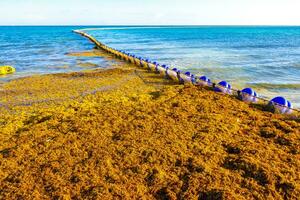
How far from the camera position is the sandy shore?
6579 mm

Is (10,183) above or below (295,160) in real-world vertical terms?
below

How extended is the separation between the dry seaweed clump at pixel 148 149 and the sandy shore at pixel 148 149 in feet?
0.09

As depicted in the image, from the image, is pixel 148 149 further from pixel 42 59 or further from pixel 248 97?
pixel 42 59

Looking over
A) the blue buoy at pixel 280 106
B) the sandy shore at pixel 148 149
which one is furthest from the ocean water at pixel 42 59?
the blue buoy at pixel 280 106

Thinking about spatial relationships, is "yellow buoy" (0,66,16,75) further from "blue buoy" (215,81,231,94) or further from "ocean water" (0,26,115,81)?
"blue buoy" (215,81,231,94)

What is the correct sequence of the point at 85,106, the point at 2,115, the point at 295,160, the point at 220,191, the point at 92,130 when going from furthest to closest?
the point at 85,106 → the point at 2,115 → the point at 92,130 → the point at 295,160 → the point at 220,191

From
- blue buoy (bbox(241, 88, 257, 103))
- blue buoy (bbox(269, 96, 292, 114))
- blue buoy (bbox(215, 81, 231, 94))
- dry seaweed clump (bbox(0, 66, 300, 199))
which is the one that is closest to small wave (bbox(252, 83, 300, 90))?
blue buoy (bbox(215, 81, 231, 94))

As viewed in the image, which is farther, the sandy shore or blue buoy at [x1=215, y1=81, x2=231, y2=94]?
blue buoy at [x1=215, y1=81, x2=231, y2=94]

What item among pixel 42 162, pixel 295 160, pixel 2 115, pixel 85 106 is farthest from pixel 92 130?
pixel 295 160

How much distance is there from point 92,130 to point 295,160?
6.79 meters

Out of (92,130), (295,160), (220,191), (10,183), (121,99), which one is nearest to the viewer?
(220,191)

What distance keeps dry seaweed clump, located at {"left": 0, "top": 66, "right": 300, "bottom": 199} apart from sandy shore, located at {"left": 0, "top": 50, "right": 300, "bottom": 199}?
27 mm

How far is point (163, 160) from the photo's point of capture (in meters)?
7.75

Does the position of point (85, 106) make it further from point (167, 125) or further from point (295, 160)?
point (295, 160)
